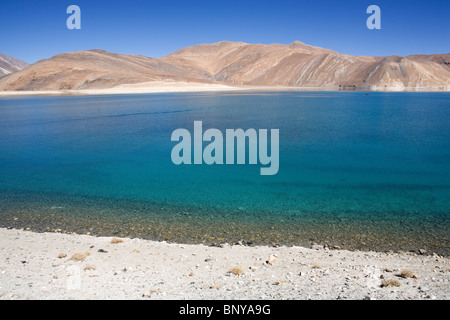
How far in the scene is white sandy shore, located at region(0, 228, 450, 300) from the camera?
5.45 meters

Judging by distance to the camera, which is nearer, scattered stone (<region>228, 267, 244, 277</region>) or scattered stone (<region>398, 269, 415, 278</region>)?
scattered stone (<region>398, 269, 415, 278</region>)

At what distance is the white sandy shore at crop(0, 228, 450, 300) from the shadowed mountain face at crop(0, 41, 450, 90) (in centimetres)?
9681

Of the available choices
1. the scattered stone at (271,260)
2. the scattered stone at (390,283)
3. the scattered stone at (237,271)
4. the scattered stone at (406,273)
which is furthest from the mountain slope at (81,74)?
the scattered stone at (390,283)

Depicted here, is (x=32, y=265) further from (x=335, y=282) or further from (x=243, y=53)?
(x=243, y=53)

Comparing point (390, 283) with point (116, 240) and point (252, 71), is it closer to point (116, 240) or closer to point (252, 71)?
point (116, 240)

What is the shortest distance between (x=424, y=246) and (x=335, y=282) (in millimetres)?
3334

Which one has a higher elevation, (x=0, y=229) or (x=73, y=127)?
(x=73, y=127)

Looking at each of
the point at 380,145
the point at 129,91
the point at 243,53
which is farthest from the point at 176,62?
the point at 380,145

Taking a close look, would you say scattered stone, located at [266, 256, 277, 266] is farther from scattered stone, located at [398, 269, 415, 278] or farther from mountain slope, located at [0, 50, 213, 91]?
mountain slope, located at [0, 50, 213, 91]

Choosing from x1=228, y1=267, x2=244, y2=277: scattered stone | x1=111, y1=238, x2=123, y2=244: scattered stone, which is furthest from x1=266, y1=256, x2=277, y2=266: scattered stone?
x1=111, y1=238, x2=123, y2=244: scattered stone

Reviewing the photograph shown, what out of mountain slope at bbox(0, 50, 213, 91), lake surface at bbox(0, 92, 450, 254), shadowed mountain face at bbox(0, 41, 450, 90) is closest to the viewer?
lake surface at bbox(0, 92, 450, 254)

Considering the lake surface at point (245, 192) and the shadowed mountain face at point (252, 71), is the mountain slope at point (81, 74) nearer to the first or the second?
Answer: the shadowed mountain face at point (252, 71)

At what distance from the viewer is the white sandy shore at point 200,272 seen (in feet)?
17.9

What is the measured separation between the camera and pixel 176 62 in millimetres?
161625
